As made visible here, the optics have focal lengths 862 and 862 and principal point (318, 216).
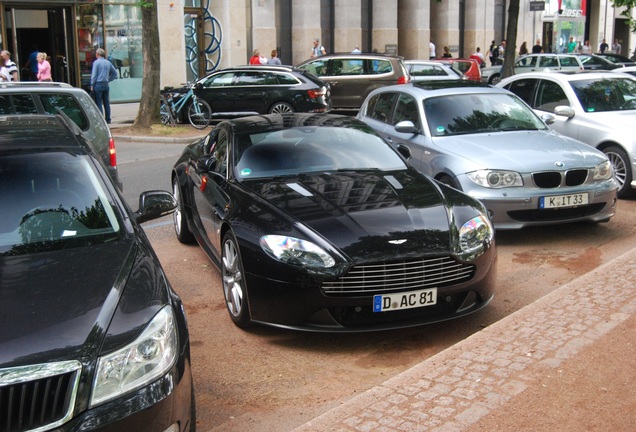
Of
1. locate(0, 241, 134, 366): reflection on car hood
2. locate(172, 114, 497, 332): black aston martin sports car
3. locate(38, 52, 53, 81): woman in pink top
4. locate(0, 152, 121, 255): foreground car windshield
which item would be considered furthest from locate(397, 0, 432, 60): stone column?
locate(0, 241, 134, 366): reflection on car hood

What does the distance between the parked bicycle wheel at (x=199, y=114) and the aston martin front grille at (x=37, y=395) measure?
59.2 ft

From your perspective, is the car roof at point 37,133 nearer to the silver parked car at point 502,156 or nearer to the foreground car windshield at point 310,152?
the foreground car windshield at point 310,152

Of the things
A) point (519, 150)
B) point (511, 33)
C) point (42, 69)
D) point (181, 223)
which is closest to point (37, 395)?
point (181, 223)

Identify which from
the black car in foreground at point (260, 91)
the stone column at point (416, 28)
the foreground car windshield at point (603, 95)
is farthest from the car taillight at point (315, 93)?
Result: the stone column at point (416, 28)

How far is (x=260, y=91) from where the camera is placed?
21.5 m

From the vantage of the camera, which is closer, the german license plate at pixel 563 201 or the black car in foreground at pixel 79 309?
the black car in foreground at pixel 79 309

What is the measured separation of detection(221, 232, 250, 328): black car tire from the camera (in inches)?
244

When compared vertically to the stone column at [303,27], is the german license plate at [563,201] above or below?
below

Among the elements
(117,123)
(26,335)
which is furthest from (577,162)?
(117,123)

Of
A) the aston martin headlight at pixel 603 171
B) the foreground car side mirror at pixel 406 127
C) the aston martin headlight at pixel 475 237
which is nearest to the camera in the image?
the aston martin headlight at pixel 475 237

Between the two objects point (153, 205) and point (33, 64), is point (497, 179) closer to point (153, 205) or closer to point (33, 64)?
point (153, 205)

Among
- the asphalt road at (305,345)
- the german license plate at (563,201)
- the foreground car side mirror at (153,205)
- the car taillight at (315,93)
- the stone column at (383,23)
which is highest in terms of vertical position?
the stone column at (383,23)

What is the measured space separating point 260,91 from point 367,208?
15555 mm

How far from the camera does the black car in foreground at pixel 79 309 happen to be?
341cm
